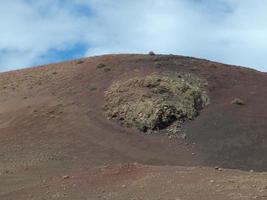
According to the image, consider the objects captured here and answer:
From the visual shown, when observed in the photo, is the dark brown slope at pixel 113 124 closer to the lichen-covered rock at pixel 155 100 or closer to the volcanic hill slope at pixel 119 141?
the volcanic hill slope at pixel 119 141

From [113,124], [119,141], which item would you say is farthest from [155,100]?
[119,141]

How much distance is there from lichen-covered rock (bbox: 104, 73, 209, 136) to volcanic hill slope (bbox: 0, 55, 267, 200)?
0.52 metres

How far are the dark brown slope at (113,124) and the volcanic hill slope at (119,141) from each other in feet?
0.14

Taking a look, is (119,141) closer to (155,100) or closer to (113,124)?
(113,124)

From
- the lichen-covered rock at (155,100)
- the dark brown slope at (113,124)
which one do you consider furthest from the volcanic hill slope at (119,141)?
the lichen-covered rock at (155,100)

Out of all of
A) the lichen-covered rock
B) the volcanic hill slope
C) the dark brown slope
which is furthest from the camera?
the lichen-covered rock

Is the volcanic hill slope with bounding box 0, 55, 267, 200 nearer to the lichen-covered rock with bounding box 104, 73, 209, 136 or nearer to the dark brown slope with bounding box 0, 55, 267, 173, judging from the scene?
the dark brown slope with bounding box 0, 55, 267, 173

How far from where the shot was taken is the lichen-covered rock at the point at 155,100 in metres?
30.2

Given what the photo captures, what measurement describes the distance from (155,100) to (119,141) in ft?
11.6

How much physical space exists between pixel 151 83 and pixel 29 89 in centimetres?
811

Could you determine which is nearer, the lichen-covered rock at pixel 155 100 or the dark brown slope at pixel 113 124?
the dark brown slope at pixel 113 124

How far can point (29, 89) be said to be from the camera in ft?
121

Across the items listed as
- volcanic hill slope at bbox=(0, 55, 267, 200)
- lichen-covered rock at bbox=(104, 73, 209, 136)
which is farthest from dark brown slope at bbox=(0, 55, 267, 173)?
lichen-covered rock at bbox=(104, 73, 209, 136)

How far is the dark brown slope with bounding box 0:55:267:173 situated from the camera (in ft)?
87.5
